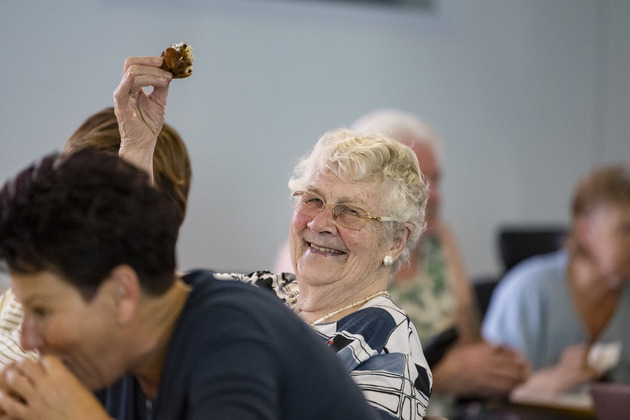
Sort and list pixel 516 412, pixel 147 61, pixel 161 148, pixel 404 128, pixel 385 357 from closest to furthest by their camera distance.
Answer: pixel 385 357 < pixel 147 61 < pixel 161 148 < pixel 516 412 < pixel 404 128

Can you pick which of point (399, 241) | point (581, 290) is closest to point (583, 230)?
point (581, 290)

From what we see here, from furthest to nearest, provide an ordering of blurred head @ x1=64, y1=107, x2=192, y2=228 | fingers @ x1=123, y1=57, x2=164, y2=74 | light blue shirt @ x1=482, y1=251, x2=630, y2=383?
light blue shirt @ x1=482, y1=251, x2=630, y2=383 → blurred head @ x1=64, y1=107, x2=192, y2=228 → fingers @ x1=123, y1=57, x2=164, y2=74

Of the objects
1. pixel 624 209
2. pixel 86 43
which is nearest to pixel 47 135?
pixel 86 43

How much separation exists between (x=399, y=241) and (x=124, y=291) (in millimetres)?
982

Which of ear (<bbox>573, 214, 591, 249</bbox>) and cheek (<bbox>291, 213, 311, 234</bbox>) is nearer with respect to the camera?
cheek (<bbox>291, 213, 311, 234</bbox>)

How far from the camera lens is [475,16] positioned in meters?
5.03

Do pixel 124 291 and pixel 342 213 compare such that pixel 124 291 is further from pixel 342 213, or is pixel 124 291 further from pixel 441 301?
pixel 441 301

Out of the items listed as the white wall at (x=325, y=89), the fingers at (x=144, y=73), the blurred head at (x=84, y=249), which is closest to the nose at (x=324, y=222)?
the fingers at (x=144, y=73)

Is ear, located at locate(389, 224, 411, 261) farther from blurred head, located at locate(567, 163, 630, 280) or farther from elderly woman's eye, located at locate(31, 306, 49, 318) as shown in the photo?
blurred head, located at locate(567, 163, 630, 280)

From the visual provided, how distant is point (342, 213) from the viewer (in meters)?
1.89

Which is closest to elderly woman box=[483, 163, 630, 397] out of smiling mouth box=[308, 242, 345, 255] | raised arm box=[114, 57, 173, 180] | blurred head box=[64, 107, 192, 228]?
smiling mouth box=[308, 242, 345, 255]

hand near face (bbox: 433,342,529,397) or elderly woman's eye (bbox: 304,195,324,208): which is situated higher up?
elderly woman's eye (bbox: 304,195,324,208)

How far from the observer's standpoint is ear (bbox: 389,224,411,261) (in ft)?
6.30

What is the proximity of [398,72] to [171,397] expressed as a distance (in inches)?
156
